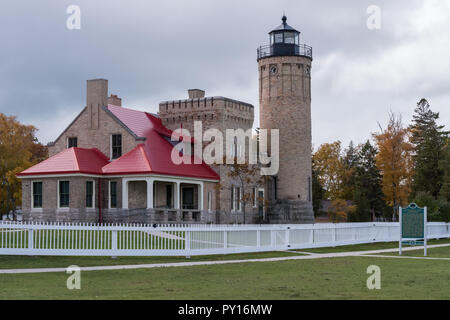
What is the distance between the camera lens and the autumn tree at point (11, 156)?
184 feet

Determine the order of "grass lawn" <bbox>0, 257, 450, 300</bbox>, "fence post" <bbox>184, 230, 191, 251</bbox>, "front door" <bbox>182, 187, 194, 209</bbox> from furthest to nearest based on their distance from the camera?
"front door" <bbox>182, 187, 194, 209</bbox> → "fence post" <bbox>184, 230, 191, 251</bbox> → "grass lawn" <bbox>0, 257, 450, 300</bbox>

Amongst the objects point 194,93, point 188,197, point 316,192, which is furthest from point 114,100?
point 316,192

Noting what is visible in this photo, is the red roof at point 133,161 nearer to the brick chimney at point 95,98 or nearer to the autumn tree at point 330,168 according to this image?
the brick chimney at point 95,98

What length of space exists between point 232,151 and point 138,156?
8.14 m

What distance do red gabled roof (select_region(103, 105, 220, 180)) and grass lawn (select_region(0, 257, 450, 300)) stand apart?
18.7 meters

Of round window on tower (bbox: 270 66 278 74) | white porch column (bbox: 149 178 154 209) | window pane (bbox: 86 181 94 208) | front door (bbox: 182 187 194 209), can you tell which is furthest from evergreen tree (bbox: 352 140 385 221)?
window pane (bbox: 86 181 94 208)

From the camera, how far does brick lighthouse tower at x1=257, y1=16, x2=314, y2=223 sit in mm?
48469

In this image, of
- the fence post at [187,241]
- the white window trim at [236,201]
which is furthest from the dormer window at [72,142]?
the fence post at [187,241]

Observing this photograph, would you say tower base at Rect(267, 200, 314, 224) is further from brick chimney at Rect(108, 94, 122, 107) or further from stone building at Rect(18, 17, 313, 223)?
brick chimney at Rect(108, 94, 122, 107)

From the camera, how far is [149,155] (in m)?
38.7

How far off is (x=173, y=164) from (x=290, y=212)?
40.4 ft

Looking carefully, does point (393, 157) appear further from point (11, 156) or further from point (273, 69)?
point (11, 156)

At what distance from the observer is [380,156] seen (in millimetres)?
60750
